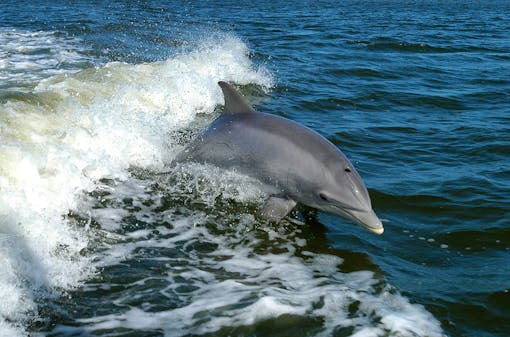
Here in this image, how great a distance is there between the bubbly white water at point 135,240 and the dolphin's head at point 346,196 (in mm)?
508

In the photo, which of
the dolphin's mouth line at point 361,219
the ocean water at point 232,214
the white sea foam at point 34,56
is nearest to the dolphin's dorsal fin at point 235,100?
the ocean water at point 232,214

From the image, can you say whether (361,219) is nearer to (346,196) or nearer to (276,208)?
(346,196)

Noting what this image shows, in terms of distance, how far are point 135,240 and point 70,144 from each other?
306 centimetres

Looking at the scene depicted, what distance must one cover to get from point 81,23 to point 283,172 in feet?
66.2

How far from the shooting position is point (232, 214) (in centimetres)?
718

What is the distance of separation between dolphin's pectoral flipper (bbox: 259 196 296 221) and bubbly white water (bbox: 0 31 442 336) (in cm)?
16

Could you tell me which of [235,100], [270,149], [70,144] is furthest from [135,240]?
[70,144]

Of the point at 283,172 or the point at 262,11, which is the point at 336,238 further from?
the point at 262,11

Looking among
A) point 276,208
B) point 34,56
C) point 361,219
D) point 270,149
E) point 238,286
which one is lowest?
point 238,286

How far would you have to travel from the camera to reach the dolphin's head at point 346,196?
20.9ft

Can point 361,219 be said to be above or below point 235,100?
below

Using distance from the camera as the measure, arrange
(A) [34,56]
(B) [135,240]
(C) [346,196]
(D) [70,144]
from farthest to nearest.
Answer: (A) [34,56]
(D) [70,144]
(C) [346,196]
(B) [135,240]

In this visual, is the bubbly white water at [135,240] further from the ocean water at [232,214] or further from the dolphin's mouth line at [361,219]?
the dolphin's mouth line at [361,219]

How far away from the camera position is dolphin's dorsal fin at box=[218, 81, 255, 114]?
7.52m
